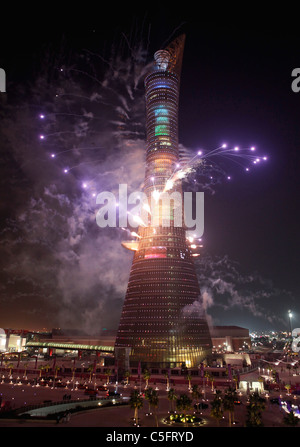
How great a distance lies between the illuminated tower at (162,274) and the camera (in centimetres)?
11069

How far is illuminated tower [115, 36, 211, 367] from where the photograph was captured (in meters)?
111

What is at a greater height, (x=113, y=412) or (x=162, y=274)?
(x=162, y=274)

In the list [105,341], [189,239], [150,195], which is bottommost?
[105,341]

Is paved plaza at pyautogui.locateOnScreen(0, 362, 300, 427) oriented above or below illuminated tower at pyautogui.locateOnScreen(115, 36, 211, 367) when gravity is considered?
below

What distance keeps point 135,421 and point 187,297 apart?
71.8 m

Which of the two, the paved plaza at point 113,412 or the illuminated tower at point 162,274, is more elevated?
the illuminated tower at point 162,274

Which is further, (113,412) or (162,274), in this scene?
(162,274)

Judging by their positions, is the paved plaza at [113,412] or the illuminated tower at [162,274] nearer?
the paved plaza at [113,412]

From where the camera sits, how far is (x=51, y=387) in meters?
82.2

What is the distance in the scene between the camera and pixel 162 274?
11919cm

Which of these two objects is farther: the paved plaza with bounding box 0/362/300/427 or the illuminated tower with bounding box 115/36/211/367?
the illuminated tower with bounding box 115/36/211/367
